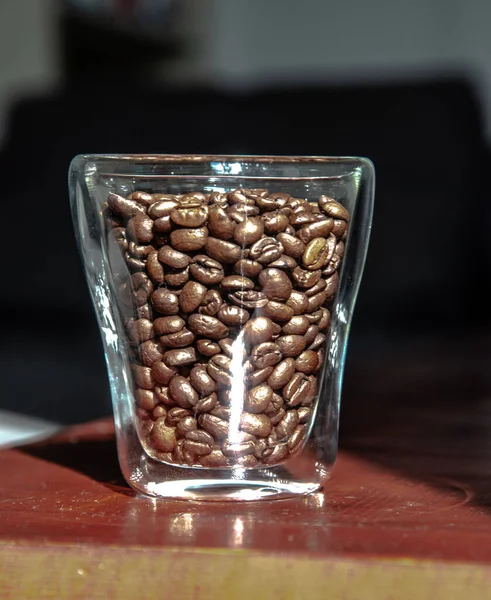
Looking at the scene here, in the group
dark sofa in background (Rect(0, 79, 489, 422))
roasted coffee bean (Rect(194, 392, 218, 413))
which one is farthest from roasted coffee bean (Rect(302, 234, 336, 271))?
dark sofa in background (Rect(0, 79, 489, 422))

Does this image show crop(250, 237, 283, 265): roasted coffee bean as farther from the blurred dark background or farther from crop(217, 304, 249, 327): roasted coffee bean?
the blurred dark background

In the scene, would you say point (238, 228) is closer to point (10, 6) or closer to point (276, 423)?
point (276, 423)

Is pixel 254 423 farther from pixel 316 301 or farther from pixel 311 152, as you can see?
pixel 311 152

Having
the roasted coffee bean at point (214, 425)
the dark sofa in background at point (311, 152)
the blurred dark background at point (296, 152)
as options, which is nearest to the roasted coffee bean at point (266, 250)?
the roasted coffee bean at point (214, 425)

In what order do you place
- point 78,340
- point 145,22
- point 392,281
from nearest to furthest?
point 78,340, point 392,281, point 145,22

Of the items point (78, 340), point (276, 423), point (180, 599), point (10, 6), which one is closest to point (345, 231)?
point (276, 423)

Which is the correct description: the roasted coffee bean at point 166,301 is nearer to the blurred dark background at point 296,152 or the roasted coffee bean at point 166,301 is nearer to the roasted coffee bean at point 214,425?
the roasted coffee bean at point 214,425
